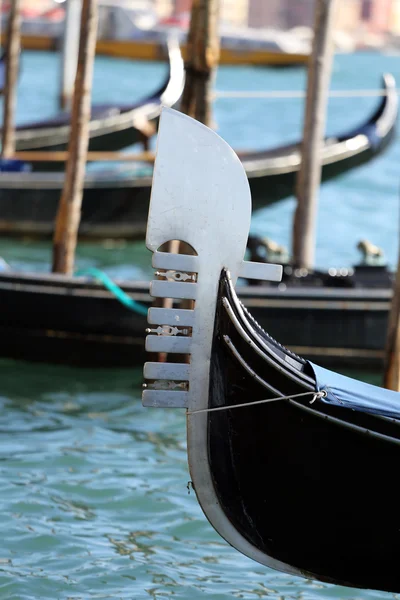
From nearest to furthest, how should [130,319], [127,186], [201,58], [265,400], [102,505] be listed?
[265,400], [102,505], [201,58], [130,319], [127,186]

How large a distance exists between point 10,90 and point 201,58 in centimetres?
474

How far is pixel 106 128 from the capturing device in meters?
10.9

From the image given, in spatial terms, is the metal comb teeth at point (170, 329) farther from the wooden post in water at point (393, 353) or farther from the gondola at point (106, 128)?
the gondola at point (106, 128)

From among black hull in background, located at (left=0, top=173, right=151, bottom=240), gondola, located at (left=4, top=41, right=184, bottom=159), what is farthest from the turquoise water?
gondola, located at (left=4, top=41, right=184, bottom=159)

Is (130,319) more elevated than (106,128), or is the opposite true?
(106,128)

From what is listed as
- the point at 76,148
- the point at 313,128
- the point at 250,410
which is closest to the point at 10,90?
the point at 76,148

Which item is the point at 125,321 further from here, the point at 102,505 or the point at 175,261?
the point at 175,261

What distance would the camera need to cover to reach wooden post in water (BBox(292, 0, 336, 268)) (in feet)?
21.6

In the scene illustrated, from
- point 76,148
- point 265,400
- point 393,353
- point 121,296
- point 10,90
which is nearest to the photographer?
point 265,400

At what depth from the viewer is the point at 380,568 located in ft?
11.0

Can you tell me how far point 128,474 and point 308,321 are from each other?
1.73m

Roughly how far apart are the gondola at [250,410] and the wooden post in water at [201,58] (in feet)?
8.77

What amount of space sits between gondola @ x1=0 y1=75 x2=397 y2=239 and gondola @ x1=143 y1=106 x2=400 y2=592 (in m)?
6.00

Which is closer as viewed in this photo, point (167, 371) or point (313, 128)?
point (167, 371)
